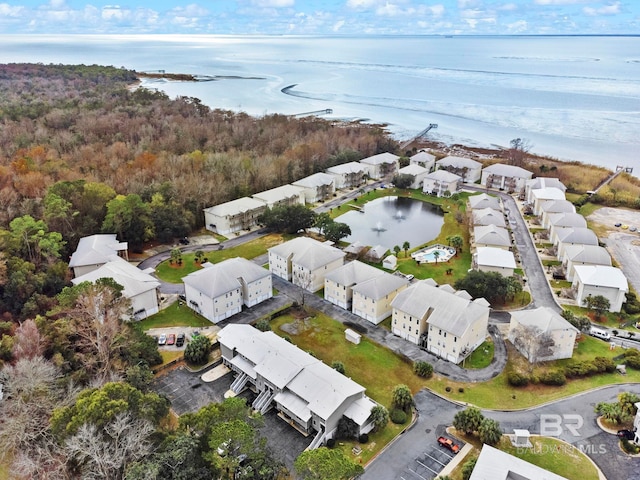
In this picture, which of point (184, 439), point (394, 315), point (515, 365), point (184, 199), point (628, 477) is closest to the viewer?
point (184, 439)

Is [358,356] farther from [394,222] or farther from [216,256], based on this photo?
[394,222]

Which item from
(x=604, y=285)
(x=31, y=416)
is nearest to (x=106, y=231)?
(x=31, y=416)

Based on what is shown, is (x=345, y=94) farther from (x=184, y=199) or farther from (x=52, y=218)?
(x=52, y=218)

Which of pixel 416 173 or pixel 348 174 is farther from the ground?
pixel 416 173

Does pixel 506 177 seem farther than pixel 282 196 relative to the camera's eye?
Yes

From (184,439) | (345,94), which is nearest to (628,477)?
(184,439)

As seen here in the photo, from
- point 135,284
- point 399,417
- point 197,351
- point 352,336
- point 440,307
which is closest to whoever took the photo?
point 399,417
